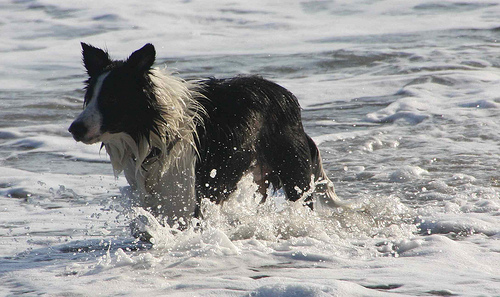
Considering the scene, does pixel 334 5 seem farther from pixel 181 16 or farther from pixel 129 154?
pixel 129 154

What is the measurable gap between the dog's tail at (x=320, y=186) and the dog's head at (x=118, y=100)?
154 cm

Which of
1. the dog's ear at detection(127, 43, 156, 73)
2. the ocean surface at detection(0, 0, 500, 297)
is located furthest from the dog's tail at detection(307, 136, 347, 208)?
the dog's ear at detection(127, 43, 156, 73)

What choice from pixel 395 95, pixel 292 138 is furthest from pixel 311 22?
pixel 292 138

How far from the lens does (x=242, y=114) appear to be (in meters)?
5.02

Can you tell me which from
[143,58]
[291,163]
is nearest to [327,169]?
[291,163]

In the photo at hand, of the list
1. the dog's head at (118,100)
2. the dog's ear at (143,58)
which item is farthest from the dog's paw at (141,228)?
the dog's ear at (143,58)

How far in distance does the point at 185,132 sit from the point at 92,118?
2.20ft

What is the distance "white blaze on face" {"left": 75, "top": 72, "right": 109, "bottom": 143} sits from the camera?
4.29 metres

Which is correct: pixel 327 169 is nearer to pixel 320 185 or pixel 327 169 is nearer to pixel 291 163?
pixel 320 185

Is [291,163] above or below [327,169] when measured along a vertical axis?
above

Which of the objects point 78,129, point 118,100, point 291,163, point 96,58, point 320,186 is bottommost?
point 320,186

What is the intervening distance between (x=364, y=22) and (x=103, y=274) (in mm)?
14210

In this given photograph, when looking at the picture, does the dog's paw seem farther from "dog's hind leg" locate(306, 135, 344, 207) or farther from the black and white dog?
"dog's hind leg" locate(306, 135, 344, 207)

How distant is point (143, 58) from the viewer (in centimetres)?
445
